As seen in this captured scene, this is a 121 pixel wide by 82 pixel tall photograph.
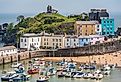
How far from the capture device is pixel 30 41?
78.6 m

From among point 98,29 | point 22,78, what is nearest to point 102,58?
point 22,78

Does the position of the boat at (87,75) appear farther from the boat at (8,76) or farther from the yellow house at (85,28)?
the yellow house at (85,28)

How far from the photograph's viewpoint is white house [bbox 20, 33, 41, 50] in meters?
78.6

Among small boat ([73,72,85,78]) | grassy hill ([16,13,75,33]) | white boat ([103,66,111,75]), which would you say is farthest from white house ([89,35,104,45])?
small boat ([73,72,85,78])

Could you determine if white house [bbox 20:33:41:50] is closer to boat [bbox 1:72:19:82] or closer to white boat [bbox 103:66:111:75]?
white boat [bbox 103:66:111:75]

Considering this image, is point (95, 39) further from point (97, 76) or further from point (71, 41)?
point (97, 76)

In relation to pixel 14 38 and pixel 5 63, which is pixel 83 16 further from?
pixel 5 63

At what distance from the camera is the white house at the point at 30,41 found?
78.6 meters

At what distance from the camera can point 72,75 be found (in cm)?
5909

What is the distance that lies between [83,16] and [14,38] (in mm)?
15543

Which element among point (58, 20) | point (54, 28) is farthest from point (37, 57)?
point (58, 20)

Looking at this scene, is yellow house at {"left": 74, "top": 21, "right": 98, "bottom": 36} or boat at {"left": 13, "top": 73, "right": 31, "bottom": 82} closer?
boat at {"left": 13, "top": 73, "right": 31, "bottom": 82}

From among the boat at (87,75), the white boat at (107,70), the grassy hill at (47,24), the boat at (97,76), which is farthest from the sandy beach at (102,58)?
the grassy hill at (47,24)

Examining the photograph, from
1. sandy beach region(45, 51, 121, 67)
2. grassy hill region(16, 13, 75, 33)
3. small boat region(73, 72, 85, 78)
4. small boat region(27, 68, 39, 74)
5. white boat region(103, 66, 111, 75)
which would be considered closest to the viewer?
small boat region(73, 72, 85, 78)
